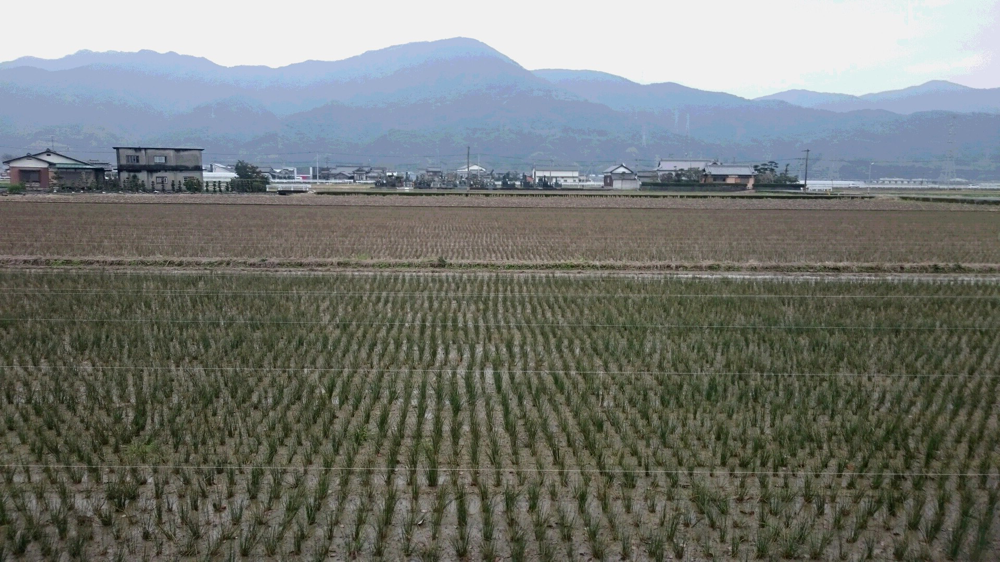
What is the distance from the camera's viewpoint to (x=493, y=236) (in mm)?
22906

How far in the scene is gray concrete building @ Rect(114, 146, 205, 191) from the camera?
57062 millimetres

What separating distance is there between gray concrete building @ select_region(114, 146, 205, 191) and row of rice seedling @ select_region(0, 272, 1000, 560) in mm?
50240

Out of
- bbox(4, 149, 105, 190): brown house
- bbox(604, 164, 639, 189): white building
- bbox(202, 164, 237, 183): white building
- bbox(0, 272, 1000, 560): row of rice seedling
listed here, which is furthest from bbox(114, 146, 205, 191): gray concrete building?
bbox(0, 272, 1000, 560): row of rice seedling

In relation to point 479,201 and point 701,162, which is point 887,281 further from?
point 701,162

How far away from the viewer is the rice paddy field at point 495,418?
4531mm

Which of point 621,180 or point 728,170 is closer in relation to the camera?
point 728,170

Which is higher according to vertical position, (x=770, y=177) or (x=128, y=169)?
(x=770, y=177)

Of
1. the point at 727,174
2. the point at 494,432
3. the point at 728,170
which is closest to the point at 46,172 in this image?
the point at 727,174

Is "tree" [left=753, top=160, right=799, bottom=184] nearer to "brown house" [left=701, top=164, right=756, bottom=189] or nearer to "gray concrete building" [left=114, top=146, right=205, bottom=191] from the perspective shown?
"brown house" [left=701, top=164, right=756, bottom=189]

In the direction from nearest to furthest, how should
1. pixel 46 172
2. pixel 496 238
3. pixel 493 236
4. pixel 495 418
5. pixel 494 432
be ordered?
pixel 494 432 < pixel 495 418 < pixel 496 238 < pixel 493 236 < pixel 46 172

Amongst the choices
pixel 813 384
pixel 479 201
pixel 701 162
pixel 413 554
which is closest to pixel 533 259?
pixel 813 384

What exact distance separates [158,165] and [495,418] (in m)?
58.1

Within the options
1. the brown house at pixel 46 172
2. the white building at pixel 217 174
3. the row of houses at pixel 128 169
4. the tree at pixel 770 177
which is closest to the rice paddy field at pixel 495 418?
the row of houses at pixel 128 169

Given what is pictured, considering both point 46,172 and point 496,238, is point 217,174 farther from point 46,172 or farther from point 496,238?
point 496,238
